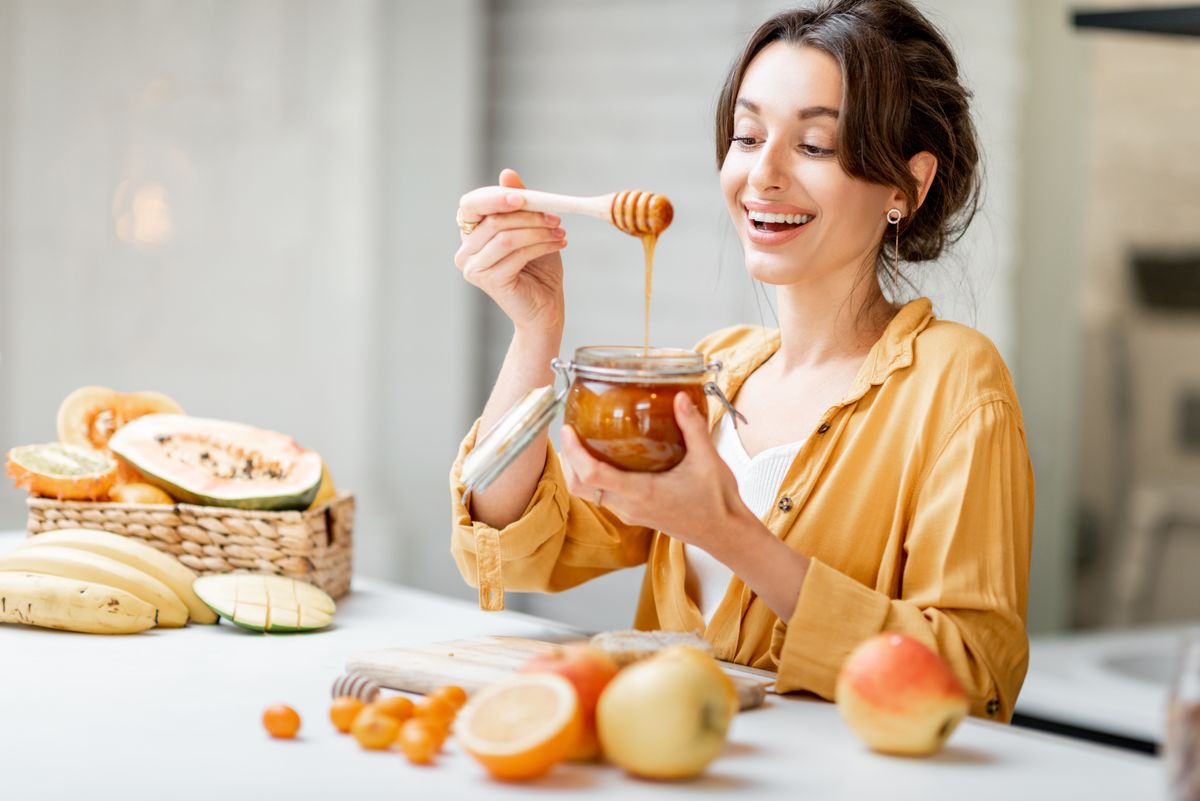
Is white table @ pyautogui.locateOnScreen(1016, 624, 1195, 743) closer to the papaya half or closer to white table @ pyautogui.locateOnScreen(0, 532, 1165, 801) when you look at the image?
white table @ pyautogui.locateOnScreen(0, 532, 1165, 801)

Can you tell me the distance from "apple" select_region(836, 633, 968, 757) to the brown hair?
0.68m

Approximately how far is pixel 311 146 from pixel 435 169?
365 mm

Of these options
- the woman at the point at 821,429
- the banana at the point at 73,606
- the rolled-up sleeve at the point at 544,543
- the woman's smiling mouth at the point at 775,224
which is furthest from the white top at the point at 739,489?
the banana at the point at 73,606

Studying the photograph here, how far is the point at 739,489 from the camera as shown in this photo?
174 cm

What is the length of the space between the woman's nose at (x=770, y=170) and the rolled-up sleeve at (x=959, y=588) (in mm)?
359

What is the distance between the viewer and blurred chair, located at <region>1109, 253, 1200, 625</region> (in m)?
3.50

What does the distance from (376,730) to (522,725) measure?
0.15m

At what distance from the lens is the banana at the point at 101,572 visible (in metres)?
1.67

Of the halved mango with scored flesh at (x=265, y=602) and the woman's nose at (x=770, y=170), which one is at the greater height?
the woman's nose at (x=770, y=170)

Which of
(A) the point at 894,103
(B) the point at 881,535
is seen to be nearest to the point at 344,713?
(B) the point at 881,535

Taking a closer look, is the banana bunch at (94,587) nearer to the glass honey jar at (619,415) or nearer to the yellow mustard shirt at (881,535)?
the yellow mustard shirt at (881,535)

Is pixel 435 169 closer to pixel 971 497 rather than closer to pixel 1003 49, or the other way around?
pixel 1003 49

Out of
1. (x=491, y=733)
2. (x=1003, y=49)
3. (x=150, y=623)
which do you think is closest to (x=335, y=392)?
(x=1003, y=49)

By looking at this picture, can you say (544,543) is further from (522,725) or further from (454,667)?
(522,725)
